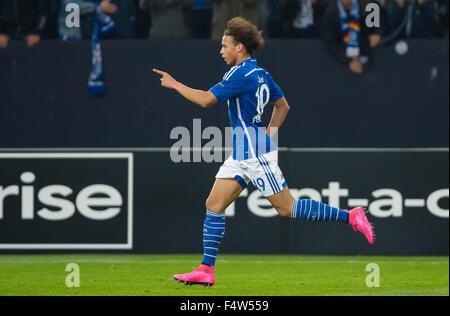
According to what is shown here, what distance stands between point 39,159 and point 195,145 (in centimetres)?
177

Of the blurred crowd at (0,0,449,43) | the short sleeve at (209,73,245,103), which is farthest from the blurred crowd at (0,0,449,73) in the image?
the short sleeve at (209,73,245,103)

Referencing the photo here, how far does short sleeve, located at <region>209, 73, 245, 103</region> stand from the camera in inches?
264

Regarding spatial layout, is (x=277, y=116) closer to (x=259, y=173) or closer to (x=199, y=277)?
(x=259, y=173)

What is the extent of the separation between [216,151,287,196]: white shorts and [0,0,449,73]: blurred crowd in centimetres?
469

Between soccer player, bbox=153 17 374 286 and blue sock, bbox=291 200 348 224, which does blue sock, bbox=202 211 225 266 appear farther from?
blue sock, bbox=291 200 348 224

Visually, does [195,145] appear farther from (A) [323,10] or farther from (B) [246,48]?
(B) [246,48]

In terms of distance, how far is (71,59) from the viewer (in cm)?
1175

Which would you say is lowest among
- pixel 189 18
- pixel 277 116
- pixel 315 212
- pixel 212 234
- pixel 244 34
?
pixel 212 234

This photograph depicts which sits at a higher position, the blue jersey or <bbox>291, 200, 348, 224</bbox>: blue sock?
the blue jersey

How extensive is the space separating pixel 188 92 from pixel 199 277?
53.1 inches

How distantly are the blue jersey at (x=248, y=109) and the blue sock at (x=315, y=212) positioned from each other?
468 mm

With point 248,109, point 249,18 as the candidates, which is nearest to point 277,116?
point 248,109

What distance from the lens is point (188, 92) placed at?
6.57 metres

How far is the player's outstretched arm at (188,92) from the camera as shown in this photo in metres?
6.50
